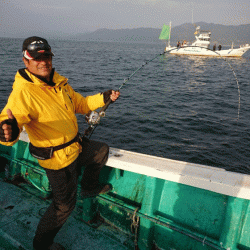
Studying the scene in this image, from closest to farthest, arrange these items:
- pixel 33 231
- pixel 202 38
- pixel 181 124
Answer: pixel 33 231 → pixel 181 124 → pixel 202 38

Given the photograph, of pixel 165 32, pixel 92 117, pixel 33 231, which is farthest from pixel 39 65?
pixel 165 32

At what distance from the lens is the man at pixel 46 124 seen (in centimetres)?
189

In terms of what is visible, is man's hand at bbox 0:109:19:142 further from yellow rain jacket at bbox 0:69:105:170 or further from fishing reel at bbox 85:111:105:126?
fishing reel at bbox 85:111:105:126

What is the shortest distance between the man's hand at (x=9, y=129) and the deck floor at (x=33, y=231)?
1620 mm

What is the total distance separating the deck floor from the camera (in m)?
2.76

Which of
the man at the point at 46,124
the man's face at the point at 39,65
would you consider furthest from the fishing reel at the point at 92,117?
the man's face at the point at 39,65

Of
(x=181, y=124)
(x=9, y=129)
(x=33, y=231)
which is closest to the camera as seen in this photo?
(x=9, y=129)

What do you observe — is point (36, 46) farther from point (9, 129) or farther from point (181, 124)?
point (181, 124)

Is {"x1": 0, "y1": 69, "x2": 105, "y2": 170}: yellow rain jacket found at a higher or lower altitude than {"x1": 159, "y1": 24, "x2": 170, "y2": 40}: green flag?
lower

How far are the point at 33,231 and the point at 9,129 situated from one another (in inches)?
73.1

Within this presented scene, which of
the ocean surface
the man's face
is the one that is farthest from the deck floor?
the ocean surface

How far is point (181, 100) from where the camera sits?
16.5m

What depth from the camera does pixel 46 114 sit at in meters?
2.08

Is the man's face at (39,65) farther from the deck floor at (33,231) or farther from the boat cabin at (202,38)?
the boat cabin at (202,38)
